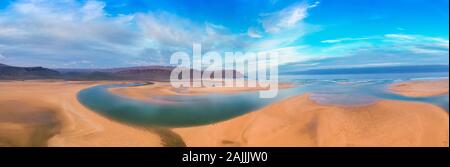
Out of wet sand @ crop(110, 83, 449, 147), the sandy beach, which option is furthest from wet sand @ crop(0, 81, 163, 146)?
wet sand @ crop(110, 83, 449, 147)

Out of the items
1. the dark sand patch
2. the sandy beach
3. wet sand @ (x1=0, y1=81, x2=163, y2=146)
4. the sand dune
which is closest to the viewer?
the sand dune

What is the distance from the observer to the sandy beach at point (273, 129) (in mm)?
8344

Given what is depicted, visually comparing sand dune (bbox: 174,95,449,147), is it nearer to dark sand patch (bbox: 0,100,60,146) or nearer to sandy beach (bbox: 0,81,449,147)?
sandy beach (bbox: 0,81,449,147)

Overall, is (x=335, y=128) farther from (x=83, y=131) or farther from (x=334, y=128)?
(x=83, y=131)

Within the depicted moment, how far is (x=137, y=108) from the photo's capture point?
530 inches

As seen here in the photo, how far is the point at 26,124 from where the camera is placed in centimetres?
1033

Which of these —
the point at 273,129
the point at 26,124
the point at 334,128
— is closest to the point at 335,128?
the point at 334,128

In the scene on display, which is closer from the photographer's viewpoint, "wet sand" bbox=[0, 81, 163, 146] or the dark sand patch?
"wet sand" bbox=[0, 81, 163, 146]

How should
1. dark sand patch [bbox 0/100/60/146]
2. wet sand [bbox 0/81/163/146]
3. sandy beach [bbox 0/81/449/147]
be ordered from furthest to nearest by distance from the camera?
dark sand patch [bbox 0/100/60/146] → wet sand [bbox 0/81/163/146] → sandy beach [bbox 0/81/449/147]

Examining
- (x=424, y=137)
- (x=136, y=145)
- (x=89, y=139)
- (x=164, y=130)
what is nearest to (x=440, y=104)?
(x=424, y=137)

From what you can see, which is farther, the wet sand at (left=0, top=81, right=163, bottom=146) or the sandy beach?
the wet sand at (left=0, top=81, right=163, bottom=146)

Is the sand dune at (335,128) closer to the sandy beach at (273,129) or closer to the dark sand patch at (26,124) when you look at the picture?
the sandy beach at (273,129)

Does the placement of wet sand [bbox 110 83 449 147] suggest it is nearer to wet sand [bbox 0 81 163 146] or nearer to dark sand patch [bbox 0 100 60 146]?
wet sand [bbox 0 81 163 146]

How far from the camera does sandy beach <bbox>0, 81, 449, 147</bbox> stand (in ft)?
27.4
